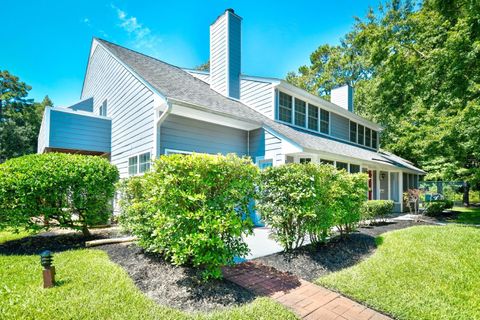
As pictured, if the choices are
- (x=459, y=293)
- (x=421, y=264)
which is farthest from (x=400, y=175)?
(x=459, y=293)

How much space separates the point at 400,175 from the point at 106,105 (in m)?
16.5

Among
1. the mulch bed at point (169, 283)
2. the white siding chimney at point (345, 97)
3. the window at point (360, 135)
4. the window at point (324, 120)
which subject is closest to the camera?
the mulch bed at point (169, 283)

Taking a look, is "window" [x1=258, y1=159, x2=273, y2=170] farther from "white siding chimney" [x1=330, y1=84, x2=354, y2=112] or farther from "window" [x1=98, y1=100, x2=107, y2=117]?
"white siding chimney" [x1=330, y1=84, x2=354, y2=112]

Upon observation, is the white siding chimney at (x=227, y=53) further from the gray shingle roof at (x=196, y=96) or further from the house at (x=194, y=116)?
the gray shingle roof at (x=196, y=96)

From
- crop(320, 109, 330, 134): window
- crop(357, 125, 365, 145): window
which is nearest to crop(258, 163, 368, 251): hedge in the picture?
crop(320, 109, 330, 134): window

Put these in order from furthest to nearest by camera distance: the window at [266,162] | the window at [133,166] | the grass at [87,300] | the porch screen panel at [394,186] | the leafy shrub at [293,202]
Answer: the porch screen panel at [394,186], the window at [266,162], the window at [133,166], the leafy shrub at [293,202], the grass at [87,300]

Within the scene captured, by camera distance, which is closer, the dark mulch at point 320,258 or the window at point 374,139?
the dark mulch at point 320,258

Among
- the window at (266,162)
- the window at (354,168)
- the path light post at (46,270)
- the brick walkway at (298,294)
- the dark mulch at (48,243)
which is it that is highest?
the window at (266,162)

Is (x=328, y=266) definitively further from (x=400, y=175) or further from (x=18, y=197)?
(x=400, y=175)

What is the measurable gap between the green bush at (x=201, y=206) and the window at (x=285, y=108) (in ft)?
24.9

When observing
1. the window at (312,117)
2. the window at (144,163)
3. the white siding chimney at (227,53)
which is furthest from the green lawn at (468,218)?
the window at (144,163)

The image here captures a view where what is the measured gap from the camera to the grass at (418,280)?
3131 millimetres

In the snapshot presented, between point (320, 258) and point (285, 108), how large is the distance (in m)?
7.73

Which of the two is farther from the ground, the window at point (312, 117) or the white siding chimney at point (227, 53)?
the white siding chimney at point (227, 53)
